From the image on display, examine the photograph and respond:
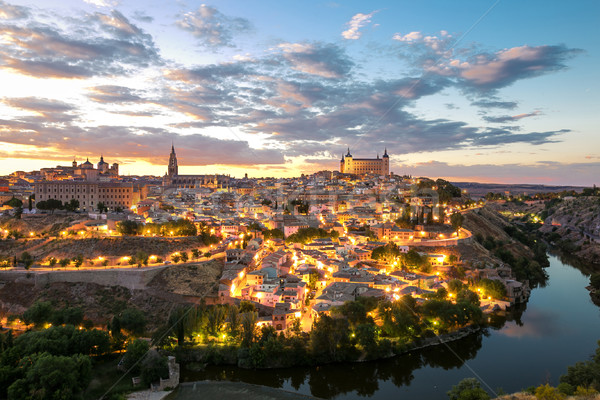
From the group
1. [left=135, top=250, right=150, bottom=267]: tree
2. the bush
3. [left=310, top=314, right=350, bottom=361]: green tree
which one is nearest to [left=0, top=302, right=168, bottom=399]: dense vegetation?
[left=135, top=250, right=150, bottom=267]: tree

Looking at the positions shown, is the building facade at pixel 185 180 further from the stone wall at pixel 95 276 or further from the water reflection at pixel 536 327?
the water reflection at pixel 536 327

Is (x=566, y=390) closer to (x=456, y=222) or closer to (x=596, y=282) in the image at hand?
(x=596, y=282)

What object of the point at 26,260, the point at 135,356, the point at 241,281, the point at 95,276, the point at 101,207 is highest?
the point at 101,207

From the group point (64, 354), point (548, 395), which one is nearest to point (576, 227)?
point (548, 395)

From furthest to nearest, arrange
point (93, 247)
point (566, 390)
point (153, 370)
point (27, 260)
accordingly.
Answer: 1. point (93, 247)
2. point (27, 260)
3. point (153, 370)
4. point (566, 390)

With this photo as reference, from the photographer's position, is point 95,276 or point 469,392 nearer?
point 469,392

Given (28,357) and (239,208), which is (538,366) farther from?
(239,208)
